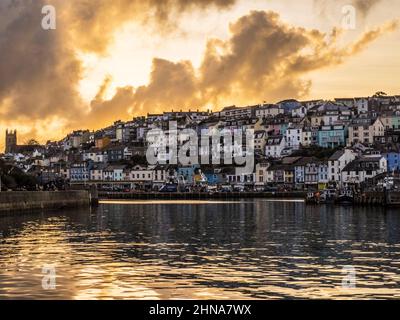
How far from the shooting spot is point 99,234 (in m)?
41.8

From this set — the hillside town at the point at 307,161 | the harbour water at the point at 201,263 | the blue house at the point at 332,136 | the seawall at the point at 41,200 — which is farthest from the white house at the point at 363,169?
the harbour water at the point at 201,263

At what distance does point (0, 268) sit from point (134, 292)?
6.70 meters

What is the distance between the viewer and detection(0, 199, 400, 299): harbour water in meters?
20.7

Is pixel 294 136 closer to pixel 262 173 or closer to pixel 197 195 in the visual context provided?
pixel 262 173

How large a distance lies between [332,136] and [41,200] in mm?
109998

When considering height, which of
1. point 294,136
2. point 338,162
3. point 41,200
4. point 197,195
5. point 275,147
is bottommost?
point 41,200

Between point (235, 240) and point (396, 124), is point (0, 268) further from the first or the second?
point (396, 124)

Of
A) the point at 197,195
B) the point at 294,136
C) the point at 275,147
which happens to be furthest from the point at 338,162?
the point at 275,147

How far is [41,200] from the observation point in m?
78.9

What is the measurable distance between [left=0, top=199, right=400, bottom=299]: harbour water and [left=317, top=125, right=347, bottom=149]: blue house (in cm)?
13504

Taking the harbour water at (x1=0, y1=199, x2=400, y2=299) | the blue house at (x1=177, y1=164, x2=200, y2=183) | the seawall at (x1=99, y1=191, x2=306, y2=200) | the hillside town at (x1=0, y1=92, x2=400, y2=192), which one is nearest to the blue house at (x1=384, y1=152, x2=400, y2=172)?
the hillside town at (x1=0, y1=92, x2=400, y2=192)

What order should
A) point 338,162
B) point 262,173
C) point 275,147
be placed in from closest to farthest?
point 338,162, point 262,173, point 275,147

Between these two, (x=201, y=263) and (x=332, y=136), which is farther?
(x=332, y=136)
